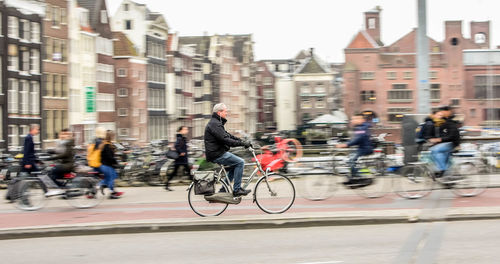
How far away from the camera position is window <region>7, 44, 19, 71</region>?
1745 inches

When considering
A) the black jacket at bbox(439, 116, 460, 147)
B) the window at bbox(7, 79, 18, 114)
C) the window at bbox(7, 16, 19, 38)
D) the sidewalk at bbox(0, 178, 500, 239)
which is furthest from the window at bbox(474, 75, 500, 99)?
the black jacket at bbox(439, 116, 460, 147)

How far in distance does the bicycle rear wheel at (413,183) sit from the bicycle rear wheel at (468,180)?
0.58m

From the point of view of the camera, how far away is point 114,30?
71.2 metres

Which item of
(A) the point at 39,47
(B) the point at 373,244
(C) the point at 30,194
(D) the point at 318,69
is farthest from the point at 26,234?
(D) the point at 318,69

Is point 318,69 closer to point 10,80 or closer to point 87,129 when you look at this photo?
point 87,129

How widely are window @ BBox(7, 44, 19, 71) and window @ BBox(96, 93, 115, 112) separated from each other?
14.0 m

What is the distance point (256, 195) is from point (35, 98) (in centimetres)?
3957

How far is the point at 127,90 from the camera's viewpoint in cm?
6369

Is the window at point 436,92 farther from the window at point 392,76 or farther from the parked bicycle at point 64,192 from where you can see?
the parked bicycle at point 64,192

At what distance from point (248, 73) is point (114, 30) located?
3050 cm

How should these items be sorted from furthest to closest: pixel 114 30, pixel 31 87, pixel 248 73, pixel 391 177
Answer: pixel 248 73
pixel 114 30
pixel 31 87
pixel 391 177

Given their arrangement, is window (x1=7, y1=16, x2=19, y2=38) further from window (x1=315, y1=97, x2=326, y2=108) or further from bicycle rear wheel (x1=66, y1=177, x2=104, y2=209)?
window (x1=315, y1=97, x2=326, y2=108)

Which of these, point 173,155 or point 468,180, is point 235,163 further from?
point 173,155

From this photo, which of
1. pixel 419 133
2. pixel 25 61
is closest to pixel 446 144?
pixel 419 133
